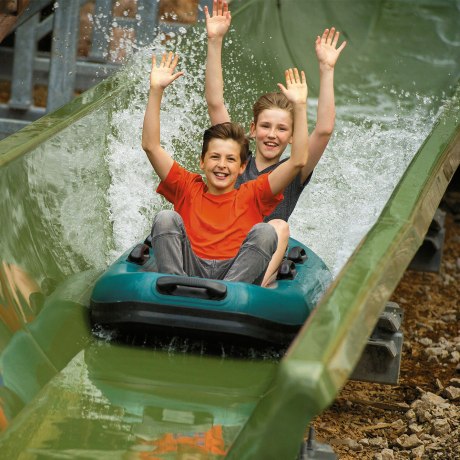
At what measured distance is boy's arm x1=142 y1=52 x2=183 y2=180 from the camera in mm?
3561

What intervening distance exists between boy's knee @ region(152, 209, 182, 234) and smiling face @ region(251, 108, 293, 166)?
74 centimetres

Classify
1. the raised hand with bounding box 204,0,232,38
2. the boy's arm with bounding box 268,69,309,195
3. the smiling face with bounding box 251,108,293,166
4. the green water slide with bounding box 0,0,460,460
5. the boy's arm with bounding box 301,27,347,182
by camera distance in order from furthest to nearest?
the raised hand with bounding box 204,0,232,38
the smiling face with bounding box 251,108,293,166
the boy's arm with bounding box 301,27,347,182
the boy's arm with bounding box 268,69,309,195
the green water slide with bounding box 0,0,460,460

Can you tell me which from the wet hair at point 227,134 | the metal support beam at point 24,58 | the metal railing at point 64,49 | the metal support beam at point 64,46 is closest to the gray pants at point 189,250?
the wet hair at point 227,134

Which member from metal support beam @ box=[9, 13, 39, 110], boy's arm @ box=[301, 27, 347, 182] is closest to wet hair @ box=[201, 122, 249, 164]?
boy's arm @ box=[301, 27, 347, 182]

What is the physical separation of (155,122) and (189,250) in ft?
1.53

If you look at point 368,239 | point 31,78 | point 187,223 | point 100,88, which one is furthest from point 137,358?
point 31,78

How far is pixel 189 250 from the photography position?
3.47m

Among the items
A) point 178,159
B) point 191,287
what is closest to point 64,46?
point 178,159

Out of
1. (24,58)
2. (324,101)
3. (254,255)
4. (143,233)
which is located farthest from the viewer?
(24,58)

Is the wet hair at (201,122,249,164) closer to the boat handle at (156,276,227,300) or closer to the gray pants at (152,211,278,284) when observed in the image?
the gray pants at (152,211,278,284)

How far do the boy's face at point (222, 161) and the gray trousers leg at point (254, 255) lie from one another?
0.27m

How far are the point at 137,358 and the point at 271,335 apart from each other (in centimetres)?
43

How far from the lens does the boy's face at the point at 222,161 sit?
3604 millimetres

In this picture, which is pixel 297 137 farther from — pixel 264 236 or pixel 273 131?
pixel 273 131
